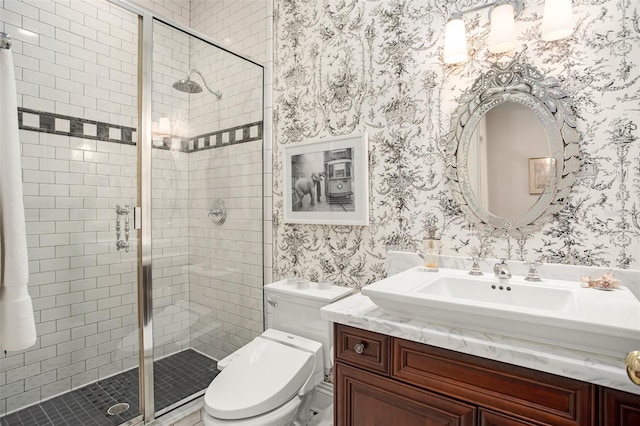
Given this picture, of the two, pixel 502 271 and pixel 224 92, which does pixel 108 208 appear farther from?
pixel 502 271

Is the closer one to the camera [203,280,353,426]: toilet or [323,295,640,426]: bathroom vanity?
[323,295,640,426]: bathroom vanity

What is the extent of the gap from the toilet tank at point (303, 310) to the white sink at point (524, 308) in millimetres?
565

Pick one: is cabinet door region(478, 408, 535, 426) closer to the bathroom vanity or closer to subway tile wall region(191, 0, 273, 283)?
the bathroom vanity

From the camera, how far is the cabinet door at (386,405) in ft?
3.37

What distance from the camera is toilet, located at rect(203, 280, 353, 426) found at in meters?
1.41

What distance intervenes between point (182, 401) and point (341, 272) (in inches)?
47.6

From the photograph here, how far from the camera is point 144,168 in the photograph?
1.83 metres

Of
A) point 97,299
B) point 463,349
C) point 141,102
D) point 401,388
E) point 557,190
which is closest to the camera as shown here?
point 463,349

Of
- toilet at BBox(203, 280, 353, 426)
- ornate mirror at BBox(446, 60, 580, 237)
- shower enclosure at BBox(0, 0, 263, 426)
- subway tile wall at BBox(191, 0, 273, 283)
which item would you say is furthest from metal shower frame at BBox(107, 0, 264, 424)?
ornate mirror at BBox(446, 60, 580, 237)

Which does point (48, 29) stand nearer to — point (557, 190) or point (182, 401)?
point (182, 401)

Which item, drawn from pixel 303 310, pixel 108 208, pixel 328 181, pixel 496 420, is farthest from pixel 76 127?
pixel 496 420

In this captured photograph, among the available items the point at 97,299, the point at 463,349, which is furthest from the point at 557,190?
the point at 97,299

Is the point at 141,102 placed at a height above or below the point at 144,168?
above

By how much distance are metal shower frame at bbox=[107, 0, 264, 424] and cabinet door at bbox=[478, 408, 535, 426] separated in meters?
1.66
